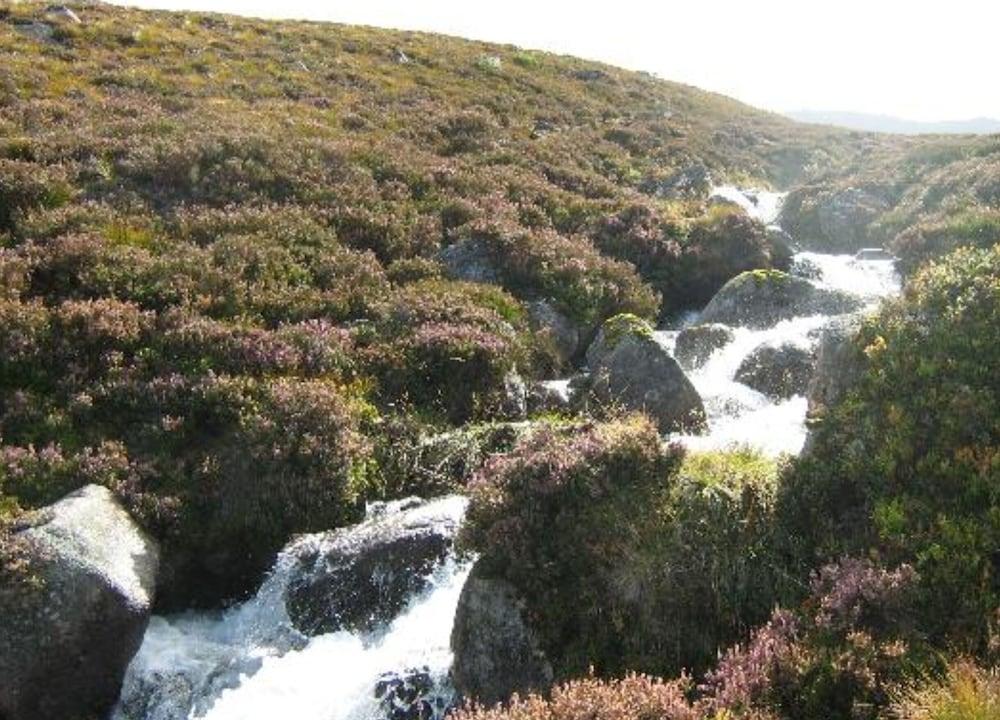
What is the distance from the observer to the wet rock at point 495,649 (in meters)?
9.59

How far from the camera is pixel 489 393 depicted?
1625 cm

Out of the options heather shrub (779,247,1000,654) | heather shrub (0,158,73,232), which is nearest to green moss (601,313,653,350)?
heather shrub (779,247,1000,654)

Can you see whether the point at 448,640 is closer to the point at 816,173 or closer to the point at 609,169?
the point at 609,169

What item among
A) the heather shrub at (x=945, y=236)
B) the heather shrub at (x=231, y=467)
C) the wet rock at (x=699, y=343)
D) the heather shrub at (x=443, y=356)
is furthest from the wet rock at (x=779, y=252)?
the heather shrub at (x=231, y=467)

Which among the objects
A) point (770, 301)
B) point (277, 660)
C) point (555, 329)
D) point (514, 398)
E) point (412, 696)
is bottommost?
point (277, 660)

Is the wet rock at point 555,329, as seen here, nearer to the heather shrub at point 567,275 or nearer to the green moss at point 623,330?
the heather shrub at point 567,275

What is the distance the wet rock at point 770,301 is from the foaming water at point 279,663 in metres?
12.6

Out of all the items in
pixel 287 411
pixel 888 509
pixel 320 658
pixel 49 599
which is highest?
pixel 888 509

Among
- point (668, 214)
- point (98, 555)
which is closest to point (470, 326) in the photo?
point (98, 555)

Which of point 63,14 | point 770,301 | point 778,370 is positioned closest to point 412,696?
point 778,370

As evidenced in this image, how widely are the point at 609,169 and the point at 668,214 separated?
9.66m

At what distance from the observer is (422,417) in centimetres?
1527

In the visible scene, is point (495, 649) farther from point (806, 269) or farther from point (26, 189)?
point (806, 269)

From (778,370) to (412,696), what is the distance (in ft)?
36.5
